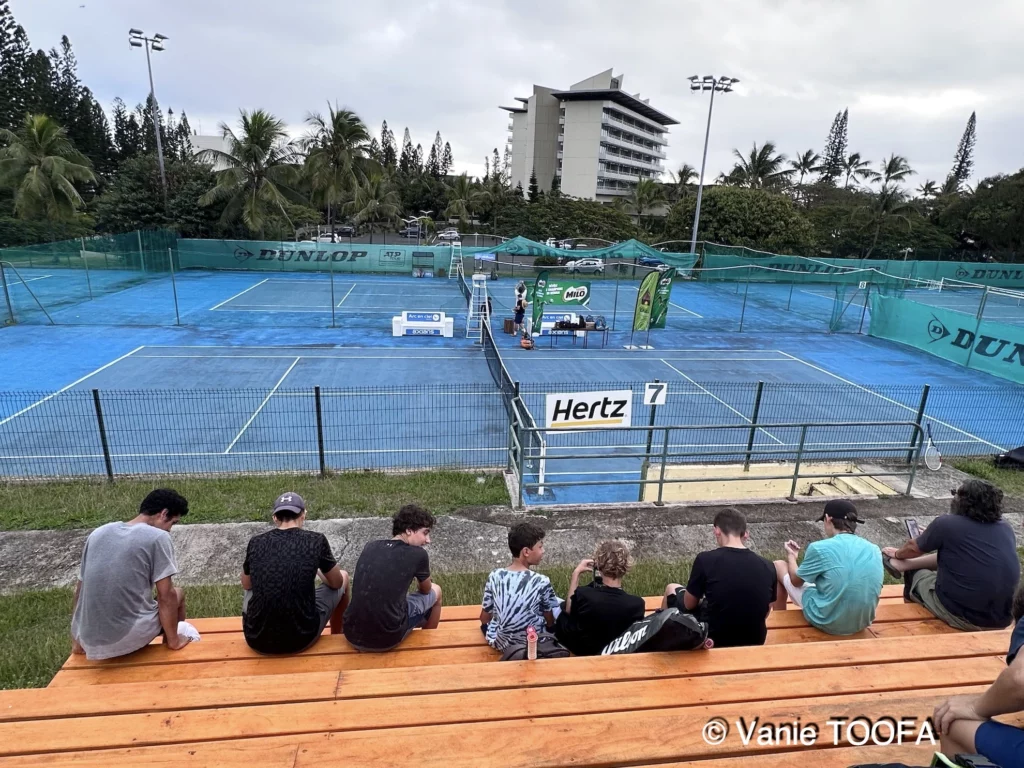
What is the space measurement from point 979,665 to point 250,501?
8159mm

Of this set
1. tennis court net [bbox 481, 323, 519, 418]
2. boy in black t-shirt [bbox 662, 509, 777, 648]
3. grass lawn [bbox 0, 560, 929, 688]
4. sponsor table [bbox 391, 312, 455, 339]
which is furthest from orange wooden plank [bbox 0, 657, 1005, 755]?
sponsor table [bbox 391, 312, 455, 339]

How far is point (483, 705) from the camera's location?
286 cm

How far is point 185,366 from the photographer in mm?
16828

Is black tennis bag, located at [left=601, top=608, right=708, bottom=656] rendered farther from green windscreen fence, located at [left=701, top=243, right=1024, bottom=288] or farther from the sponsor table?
green windscreen fence, located at [left=701, top=243, right=1024, bottom=288]

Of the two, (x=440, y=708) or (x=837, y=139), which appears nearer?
(x=440, y=708)

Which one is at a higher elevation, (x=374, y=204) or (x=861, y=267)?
(x=374, y=204)

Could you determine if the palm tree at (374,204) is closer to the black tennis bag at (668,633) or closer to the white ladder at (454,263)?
the white ladder at (454,263)

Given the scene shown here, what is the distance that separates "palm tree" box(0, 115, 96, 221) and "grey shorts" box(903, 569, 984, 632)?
39574 millimetres

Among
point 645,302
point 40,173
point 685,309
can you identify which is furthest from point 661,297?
point 40,173

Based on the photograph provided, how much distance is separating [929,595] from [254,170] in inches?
1625

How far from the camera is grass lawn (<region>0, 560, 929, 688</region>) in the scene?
4.56 metres

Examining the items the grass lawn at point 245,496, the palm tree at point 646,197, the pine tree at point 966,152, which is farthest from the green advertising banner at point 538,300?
the pine tree at point 966,152

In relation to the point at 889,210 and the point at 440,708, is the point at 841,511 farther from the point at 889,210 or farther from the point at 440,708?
the point at 889,210

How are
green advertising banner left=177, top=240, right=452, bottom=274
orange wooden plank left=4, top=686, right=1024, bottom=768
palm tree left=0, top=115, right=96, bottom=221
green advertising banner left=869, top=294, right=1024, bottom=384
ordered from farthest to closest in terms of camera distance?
green advertising banner left=177, top=240, right=452, bottom=274, palm tree left=0, top=115, right=96, bottom=221, green advertising banner left=869, top=294, right=1024, bottom=384, orange wooden plank left=4, top=686, right=1024, bottom=768
